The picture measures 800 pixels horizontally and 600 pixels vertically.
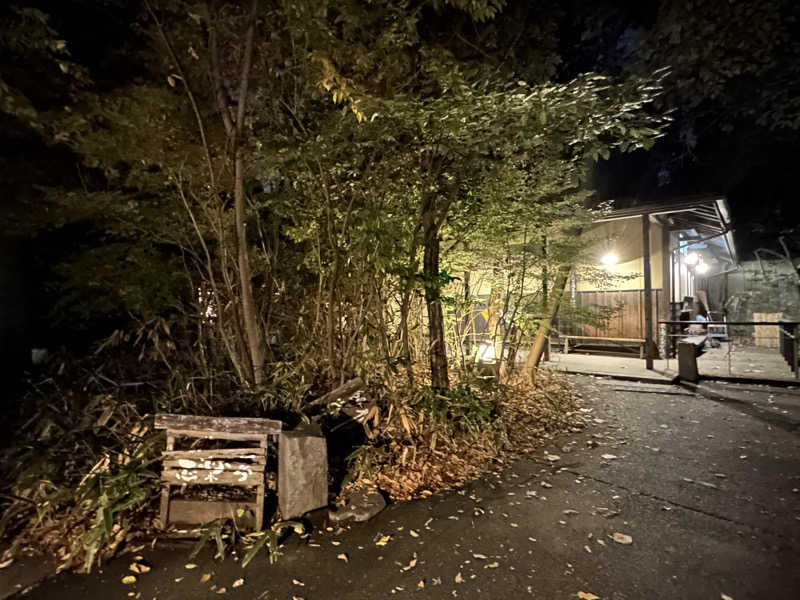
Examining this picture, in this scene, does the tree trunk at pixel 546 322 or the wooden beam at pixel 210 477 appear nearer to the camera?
the wooden beam at pixel 210 477

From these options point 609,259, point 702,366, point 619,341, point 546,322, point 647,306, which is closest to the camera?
point 546,322

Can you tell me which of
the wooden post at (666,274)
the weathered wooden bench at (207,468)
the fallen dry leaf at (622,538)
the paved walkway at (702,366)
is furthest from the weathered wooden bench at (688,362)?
the weathered wooden bench at (207,468)

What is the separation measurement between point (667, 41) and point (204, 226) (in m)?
8.59

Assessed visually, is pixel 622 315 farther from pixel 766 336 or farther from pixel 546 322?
pixel 766 336

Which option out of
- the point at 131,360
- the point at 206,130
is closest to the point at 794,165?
the point at 206,130

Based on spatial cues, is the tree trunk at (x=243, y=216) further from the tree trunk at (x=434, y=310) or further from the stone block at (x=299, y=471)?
the tree trunk at (x=434, y=310)

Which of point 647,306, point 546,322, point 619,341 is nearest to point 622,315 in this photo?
point 619,341

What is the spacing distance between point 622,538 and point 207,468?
341 cm

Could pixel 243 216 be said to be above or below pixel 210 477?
above

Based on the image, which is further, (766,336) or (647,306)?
(766,336)

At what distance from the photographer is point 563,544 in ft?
10.2

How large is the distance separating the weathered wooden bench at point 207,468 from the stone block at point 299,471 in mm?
168

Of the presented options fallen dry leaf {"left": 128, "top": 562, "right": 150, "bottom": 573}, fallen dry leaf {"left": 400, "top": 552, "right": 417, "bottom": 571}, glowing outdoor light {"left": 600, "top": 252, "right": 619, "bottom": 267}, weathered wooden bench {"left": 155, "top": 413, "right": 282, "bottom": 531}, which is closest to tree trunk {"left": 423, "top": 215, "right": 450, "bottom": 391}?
fallen dry leaf {"left": 400, "top": 552, "right": 417, "bottom": 571}

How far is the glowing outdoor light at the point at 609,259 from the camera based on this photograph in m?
12.7
